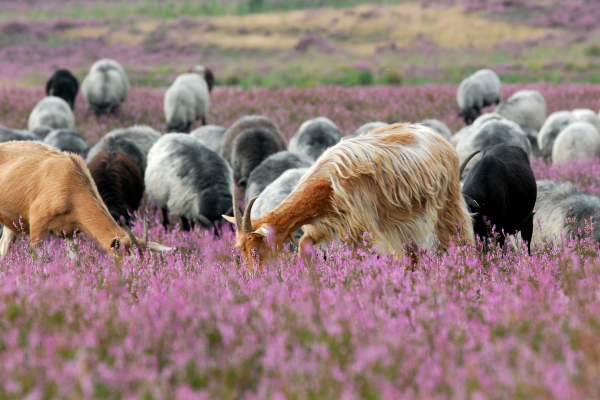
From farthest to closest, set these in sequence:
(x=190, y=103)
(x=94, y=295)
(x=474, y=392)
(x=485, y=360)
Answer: (x=190, y=103)
(x=94, y=295)
(x=485, y=360)
(x=474, y=392)

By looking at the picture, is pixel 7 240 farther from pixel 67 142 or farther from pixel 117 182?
pixel 67 142

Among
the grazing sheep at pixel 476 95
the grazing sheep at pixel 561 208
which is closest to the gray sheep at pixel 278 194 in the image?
the grazing sheep at pixel 561 208

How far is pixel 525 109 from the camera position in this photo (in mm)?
16938

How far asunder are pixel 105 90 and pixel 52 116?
298 centimetres

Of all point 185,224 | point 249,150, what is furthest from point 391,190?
point 249,150

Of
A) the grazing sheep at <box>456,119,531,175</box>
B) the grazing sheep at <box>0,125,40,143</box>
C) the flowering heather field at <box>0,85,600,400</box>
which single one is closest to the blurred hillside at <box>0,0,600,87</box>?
the grazing sheep at <box>0,125,40,143</box>

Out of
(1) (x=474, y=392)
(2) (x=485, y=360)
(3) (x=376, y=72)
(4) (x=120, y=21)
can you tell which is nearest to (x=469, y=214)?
(2) (x=485, y=360)

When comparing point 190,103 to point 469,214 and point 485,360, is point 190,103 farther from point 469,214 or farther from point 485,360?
point 485,360

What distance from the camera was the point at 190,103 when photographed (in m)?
16.0

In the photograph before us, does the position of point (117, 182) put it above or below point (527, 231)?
below

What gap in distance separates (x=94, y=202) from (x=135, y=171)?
2.93 m

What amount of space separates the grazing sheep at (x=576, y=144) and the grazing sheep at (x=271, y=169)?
6668 millimetres

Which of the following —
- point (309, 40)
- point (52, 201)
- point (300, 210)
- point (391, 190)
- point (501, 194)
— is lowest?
Answer: point (309, 40)

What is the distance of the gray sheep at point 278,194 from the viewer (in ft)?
20.8
